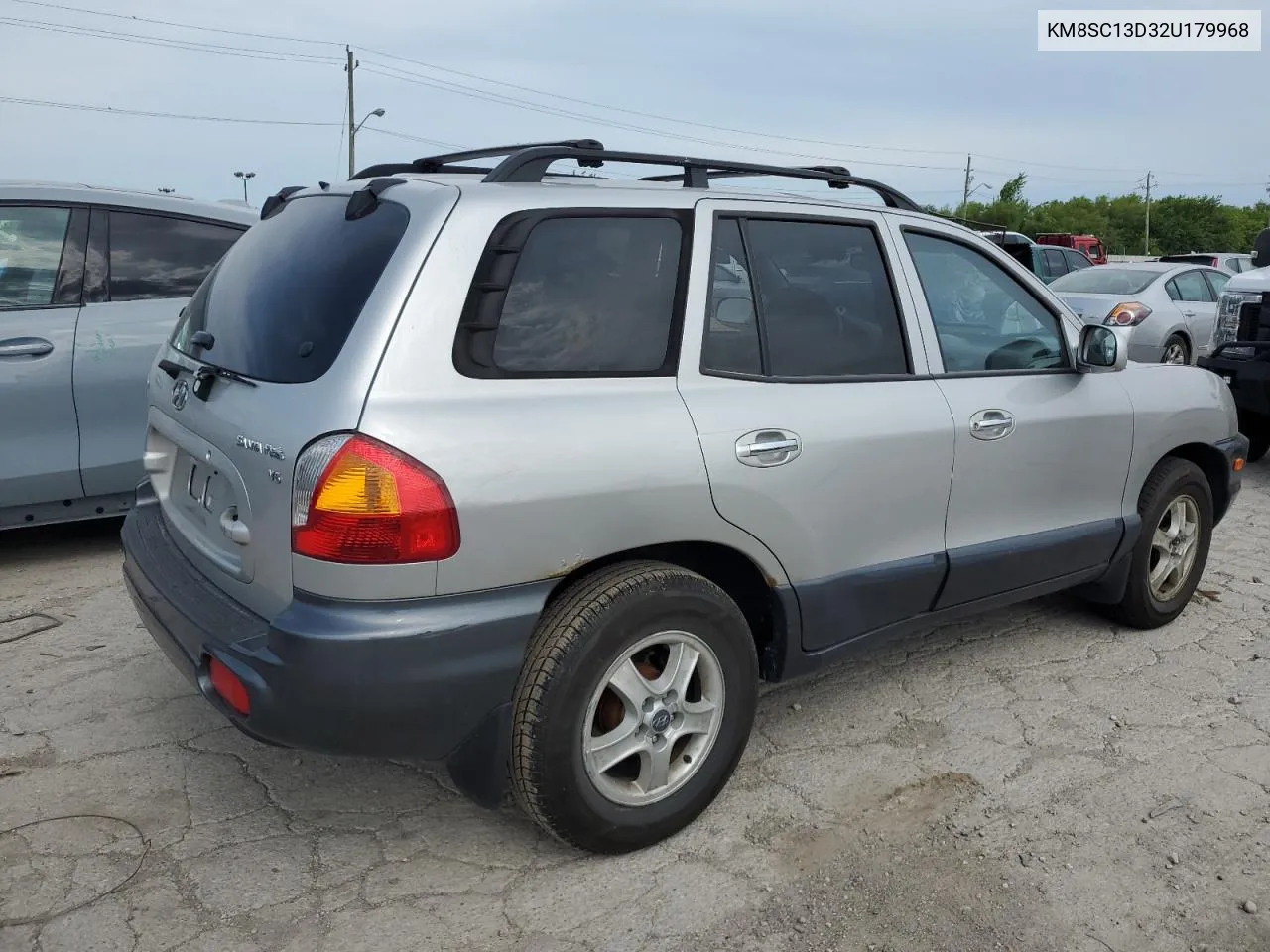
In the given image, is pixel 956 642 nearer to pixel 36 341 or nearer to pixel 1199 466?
pixel 1199 466

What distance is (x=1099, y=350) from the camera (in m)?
3.82

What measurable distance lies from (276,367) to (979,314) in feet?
7.74

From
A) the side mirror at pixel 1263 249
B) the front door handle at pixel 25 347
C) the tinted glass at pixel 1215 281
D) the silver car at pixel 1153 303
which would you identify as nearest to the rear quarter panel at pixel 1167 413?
the side mirror at pixel 1263 249

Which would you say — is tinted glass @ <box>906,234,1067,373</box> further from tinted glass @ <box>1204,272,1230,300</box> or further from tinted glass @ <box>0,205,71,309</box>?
tinted glass @ <box>1204,272,1230,300</box>

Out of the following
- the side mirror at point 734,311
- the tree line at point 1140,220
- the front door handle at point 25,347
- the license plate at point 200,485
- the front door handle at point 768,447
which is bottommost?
the license plate at point 200,485

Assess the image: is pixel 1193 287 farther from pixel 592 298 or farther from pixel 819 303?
pixel 592 298

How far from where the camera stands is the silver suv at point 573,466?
2.42 metres

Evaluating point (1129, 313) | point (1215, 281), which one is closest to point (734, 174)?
point (1129, 313)

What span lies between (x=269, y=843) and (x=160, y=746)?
0.73m

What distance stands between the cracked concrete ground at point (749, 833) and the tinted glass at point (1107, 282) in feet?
28.8

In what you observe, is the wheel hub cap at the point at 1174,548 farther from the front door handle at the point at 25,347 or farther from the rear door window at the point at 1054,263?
the rear door window at the point at 1054,263

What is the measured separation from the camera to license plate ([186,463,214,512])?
9.41 feet

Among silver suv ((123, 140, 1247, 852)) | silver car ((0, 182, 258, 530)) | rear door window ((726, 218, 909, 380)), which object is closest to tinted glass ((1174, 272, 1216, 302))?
silver suv ((123, 140, 1247, 852))

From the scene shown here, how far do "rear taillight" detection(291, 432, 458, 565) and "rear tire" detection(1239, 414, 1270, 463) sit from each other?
6932 mm
